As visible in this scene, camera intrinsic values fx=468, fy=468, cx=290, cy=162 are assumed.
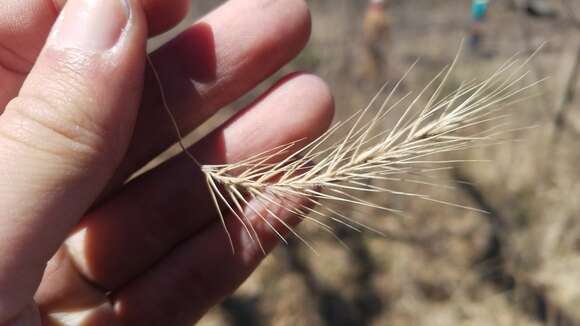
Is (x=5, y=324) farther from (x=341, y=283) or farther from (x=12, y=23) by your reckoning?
(x=341, y=283)

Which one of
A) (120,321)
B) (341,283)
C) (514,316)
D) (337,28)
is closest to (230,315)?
(341,283)

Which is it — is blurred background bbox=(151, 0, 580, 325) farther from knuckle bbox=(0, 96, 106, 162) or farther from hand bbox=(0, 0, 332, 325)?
knuckle bbox=(0, 96, 106, 162)

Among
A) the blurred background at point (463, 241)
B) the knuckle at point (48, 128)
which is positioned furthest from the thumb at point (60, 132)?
the blurred background at point (463, 241)

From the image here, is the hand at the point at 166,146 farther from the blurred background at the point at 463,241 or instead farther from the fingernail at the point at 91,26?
the blurred background at the point at 463,241

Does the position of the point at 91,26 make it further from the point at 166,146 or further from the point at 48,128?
the point at 166,146

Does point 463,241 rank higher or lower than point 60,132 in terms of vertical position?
lower

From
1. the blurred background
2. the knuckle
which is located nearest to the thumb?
the knuckle

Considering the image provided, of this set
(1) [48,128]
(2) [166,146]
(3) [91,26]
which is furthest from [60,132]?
(2) [166,146]

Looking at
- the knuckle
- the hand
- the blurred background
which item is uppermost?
the knuckle
